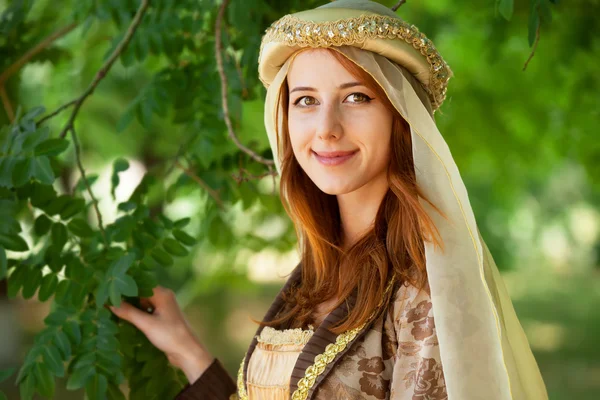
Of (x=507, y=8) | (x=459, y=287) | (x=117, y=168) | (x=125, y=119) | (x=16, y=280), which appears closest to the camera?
(x=459, y=287)

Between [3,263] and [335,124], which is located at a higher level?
[335,124]

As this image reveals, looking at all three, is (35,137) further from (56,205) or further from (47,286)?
(47,286)

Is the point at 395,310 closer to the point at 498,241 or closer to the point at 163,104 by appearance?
the point at 163,104

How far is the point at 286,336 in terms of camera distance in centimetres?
209

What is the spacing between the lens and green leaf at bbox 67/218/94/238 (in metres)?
2.56

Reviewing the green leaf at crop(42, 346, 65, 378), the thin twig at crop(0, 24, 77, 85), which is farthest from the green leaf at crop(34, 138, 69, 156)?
the thin twig at crop(0, 24, 77, 85)

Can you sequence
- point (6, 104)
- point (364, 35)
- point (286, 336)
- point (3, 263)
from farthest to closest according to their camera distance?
point (6, 104) → point (3, 263) → point (286, 336) → point (364, 35)

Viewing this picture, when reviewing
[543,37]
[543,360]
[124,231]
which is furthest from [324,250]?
[543,360]

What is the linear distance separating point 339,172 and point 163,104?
1359 mm

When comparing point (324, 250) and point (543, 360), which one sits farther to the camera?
point (543, 360)

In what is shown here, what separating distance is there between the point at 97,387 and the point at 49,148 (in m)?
0.73

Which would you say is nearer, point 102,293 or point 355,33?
point 355,33

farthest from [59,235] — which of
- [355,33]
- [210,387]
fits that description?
[355,33]

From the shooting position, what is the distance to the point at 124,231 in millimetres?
2609
